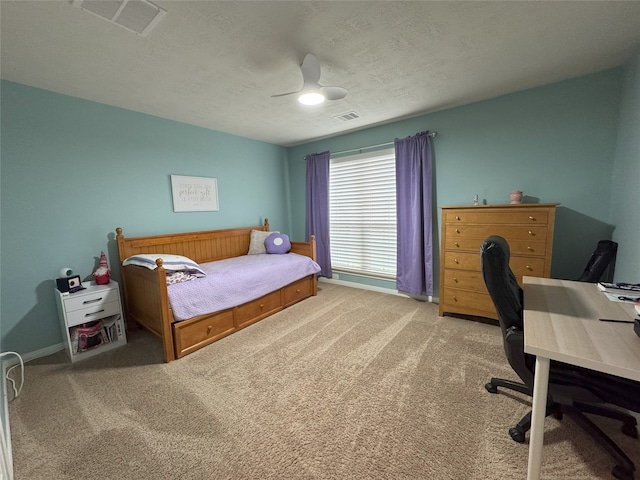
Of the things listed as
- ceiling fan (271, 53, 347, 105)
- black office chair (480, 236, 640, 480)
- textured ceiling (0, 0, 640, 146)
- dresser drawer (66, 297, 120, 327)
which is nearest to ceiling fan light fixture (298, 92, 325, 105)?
ceiling fan (271, 53, 347, 105)

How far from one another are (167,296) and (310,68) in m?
2.16

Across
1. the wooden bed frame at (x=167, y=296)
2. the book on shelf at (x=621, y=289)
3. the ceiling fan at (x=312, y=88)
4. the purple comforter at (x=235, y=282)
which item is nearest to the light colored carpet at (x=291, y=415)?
the wooden bed frame at (x=167, y=296)

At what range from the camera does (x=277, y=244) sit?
150 inches

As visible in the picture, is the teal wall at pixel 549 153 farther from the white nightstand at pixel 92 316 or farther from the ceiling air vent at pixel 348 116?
the white nightstand at pixel 92 316

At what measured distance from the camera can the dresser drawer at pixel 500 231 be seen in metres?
2.33

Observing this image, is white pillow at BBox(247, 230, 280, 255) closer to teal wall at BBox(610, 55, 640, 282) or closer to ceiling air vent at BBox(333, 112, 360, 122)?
ceiling air vent at BBox(333, 112, 360, 122)

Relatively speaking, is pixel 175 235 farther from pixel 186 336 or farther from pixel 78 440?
pixel 78 440

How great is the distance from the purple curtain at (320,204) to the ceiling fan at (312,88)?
2062 mm

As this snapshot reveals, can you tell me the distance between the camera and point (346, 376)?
6.35 feet

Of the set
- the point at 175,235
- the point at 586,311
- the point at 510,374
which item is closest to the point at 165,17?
the point at 175,235

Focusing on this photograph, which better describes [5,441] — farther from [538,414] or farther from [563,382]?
[563,382]

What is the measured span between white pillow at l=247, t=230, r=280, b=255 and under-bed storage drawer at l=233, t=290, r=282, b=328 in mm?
964

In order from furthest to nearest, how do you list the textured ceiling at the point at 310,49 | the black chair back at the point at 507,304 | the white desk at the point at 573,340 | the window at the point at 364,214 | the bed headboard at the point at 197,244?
the window at the point at 364,214
the bed headboard at the point at 197,244
the textured ceiling at the point at 310,49
the black chair back at the point at 507,304
the white desk at the point at 573,340

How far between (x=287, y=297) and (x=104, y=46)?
282 centimetres
